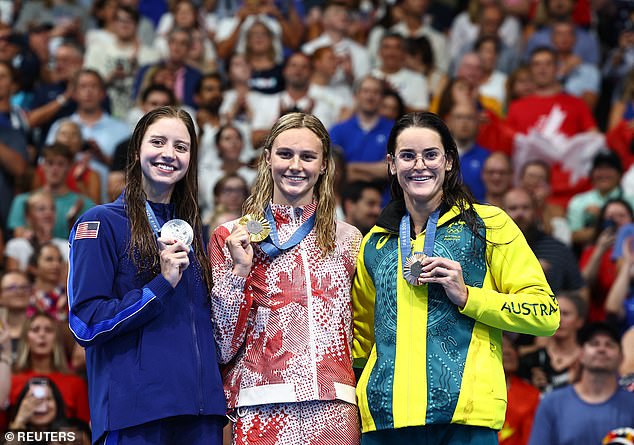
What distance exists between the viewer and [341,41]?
1385 cm

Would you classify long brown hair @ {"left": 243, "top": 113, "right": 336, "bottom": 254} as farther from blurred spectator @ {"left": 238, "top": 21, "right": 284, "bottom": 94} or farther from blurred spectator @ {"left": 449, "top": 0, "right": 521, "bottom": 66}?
blurred spectator @ {"left": 449, "top": 0, "right": 521, "bottom": 66}

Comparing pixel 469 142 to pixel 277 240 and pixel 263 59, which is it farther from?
pixel 277 240

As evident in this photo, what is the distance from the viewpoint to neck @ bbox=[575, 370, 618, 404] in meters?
8.60

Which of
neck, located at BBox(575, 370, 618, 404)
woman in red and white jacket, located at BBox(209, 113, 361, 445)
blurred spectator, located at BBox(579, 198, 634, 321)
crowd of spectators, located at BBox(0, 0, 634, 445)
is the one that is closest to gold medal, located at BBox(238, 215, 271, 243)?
woman in red and white jacket, located at BBox(209, 113, 361, 445)

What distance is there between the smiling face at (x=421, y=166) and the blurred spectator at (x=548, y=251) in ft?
15.4

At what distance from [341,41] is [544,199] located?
351 cm

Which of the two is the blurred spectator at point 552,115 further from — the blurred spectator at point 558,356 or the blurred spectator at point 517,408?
the blurred spectator at point 517,408

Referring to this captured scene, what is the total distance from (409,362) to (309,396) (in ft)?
1.61

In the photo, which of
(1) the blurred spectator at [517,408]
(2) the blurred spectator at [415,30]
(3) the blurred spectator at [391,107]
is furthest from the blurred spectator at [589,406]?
(2) the blurred spectator at [415,30]

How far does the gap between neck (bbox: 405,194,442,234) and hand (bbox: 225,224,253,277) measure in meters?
0.75

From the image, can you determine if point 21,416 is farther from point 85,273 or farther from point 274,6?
point 274,6

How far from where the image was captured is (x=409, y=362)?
17.8ft

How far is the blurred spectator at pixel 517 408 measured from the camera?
907 cm

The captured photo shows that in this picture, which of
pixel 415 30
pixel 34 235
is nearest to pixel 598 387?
pixel 34 235
